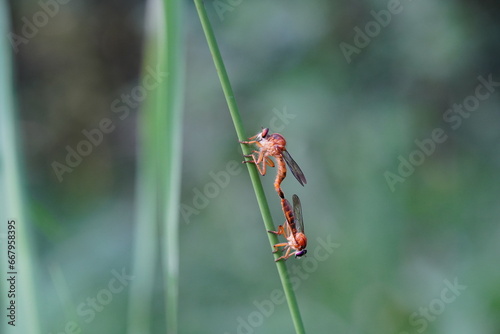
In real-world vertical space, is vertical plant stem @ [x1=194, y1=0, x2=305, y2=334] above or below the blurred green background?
below

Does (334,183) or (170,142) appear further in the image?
(334,183)

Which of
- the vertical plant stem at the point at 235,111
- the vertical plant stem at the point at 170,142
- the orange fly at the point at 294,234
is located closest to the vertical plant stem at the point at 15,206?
the vertical plant stem at the point at 170,142

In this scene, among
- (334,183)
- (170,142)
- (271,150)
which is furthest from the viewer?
(334,183)

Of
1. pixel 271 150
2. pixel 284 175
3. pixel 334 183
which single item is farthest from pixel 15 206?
pixel 334 183

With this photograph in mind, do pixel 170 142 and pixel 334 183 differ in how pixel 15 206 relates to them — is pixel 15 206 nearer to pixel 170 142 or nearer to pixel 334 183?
pixel 170 142

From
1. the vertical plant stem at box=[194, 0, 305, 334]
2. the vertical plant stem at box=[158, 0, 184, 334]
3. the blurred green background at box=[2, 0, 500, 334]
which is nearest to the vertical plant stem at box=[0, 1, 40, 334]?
the vertical plant stem at box=[158, 0, 184, 334]

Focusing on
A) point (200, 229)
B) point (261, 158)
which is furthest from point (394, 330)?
point (261, 158)

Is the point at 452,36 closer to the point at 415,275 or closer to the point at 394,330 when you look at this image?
the point at 415,275

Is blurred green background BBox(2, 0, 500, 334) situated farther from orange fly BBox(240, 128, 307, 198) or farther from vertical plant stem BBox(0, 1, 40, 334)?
vertical plant stem BBox(0, 1, 40, 334)
